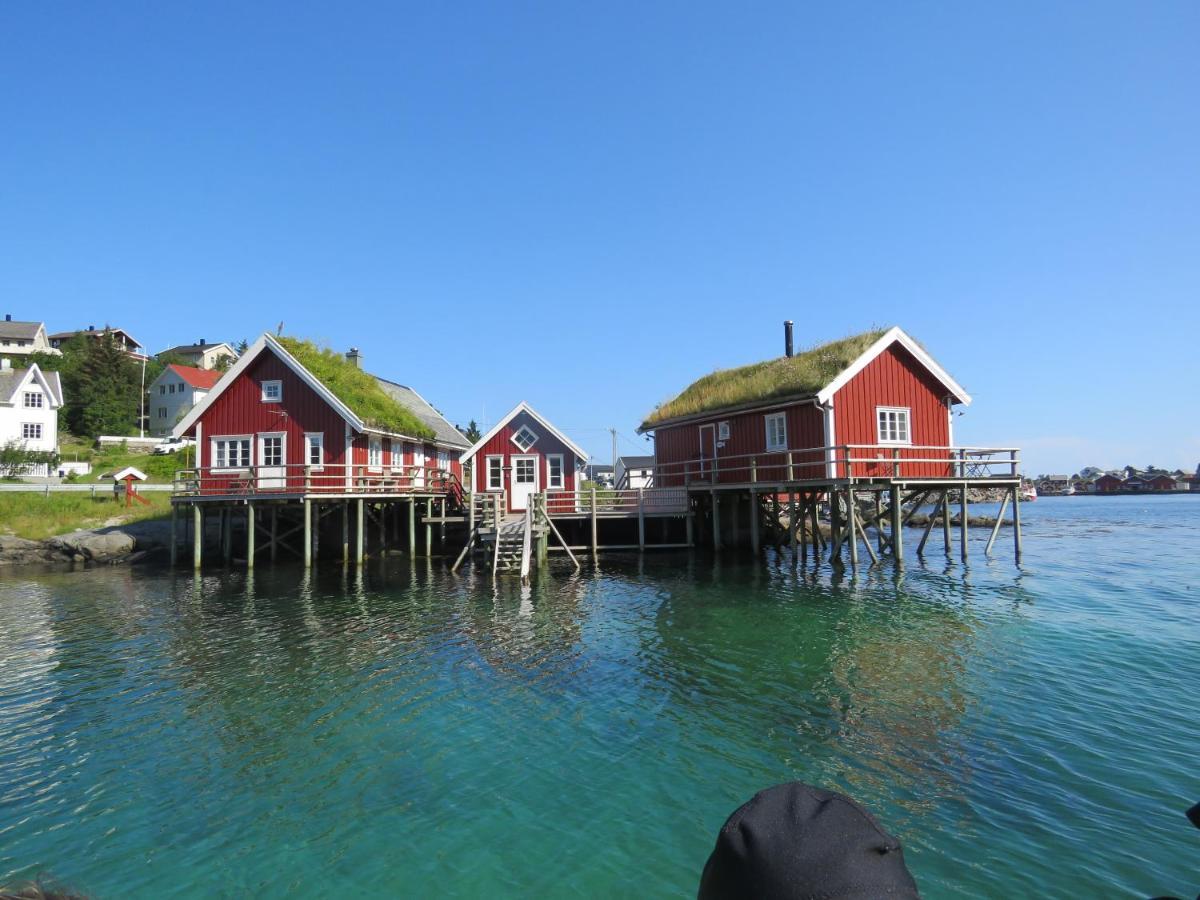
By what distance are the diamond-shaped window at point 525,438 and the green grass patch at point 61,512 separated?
19045 millimetres

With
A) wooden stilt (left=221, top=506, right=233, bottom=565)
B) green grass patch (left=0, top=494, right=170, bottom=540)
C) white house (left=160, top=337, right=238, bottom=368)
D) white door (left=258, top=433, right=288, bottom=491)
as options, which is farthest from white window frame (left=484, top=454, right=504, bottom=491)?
white house (left=160, top=337, right=238, bottom=368)

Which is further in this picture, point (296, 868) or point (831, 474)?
point (831, 474)

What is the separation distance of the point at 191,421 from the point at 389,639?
1934 cm

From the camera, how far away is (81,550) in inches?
1182

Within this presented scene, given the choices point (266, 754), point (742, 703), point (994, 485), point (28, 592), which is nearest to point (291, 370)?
point (28, 592)

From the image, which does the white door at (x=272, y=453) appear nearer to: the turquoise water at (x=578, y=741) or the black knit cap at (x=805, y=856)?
the turquoise water at (x=578, y=741)

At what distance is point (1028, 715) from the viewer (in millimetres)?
9672

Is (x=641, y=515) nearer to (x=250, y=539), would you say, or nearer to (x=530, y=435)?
(x=530, y=435)

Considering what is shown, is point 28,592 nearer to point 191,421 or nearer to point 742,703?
point 191,421

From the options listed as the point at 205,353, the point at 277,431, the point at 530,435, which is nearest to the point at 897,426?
the point at 530,435

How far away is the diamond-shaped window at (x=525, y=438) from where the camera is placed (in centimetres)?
3109

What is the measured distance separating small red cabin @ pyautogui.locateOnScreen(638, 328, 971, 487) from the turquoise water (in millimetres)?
7018

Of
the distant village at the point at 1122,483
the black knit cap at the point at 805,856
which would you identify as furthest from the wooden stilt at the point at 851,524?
the distant village at the point at 1122,483

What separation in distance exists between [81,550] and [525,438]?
19196 millimetres
